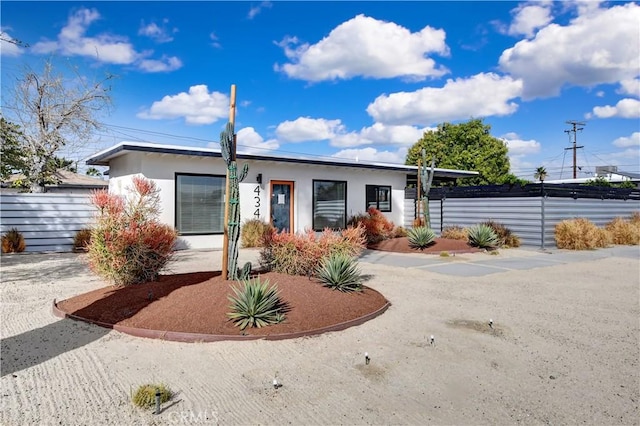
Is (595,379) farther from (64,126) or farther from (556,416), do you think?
(64,126)

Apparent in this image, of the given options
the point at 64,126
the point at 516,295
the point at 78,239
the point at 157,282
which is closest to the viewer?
the point at 157,282

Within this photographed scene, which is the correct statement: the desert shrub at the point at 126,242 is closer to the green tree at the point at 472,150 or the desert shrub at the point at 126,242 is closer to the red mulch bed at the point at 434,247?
the red mulch bed at the point at 434,247

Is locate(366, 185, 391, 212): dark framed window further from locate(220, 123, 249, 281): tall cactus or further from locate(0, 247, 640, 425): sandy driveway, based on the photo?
locate(220, 123, 249, 281): tall cactus

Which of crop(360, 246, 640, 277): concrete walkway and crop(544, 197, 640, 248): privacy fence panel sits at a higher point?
crop(544, 197, 640, 248): privacy fence panel

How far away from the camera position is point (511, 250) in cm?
1350

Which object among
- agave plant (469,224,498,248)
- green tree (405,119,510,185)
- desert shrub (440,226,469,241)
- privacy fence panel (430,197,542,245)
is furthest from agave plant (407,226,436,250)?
green tree (405,119,510,185)

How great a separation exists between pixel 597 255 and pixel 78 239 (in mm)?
15626

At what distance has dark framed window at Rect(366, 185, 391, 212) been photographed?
1781cm

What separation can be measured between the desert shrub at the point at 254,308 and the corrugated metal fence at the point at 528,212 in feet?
39.5

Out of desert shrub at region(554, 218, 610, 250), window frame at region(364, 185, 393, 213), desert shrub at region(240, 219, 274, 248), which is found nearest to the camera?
desert shrub at region(240, 219, 274, 248)

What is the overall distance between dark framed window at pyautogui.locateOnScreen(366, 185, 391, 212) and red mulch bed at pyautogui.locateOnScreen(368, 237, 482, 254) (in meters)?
3.77

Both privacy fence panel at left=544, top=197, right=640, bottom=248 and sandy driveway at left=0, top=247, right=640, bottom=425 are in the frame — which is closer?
sandy driveway at left=0, top=247, right=640, bottom=425

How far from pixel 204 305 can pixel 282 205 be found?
10.4m

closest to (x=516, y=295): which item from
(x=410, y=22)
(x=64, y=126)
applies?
(x=410, y=22)
